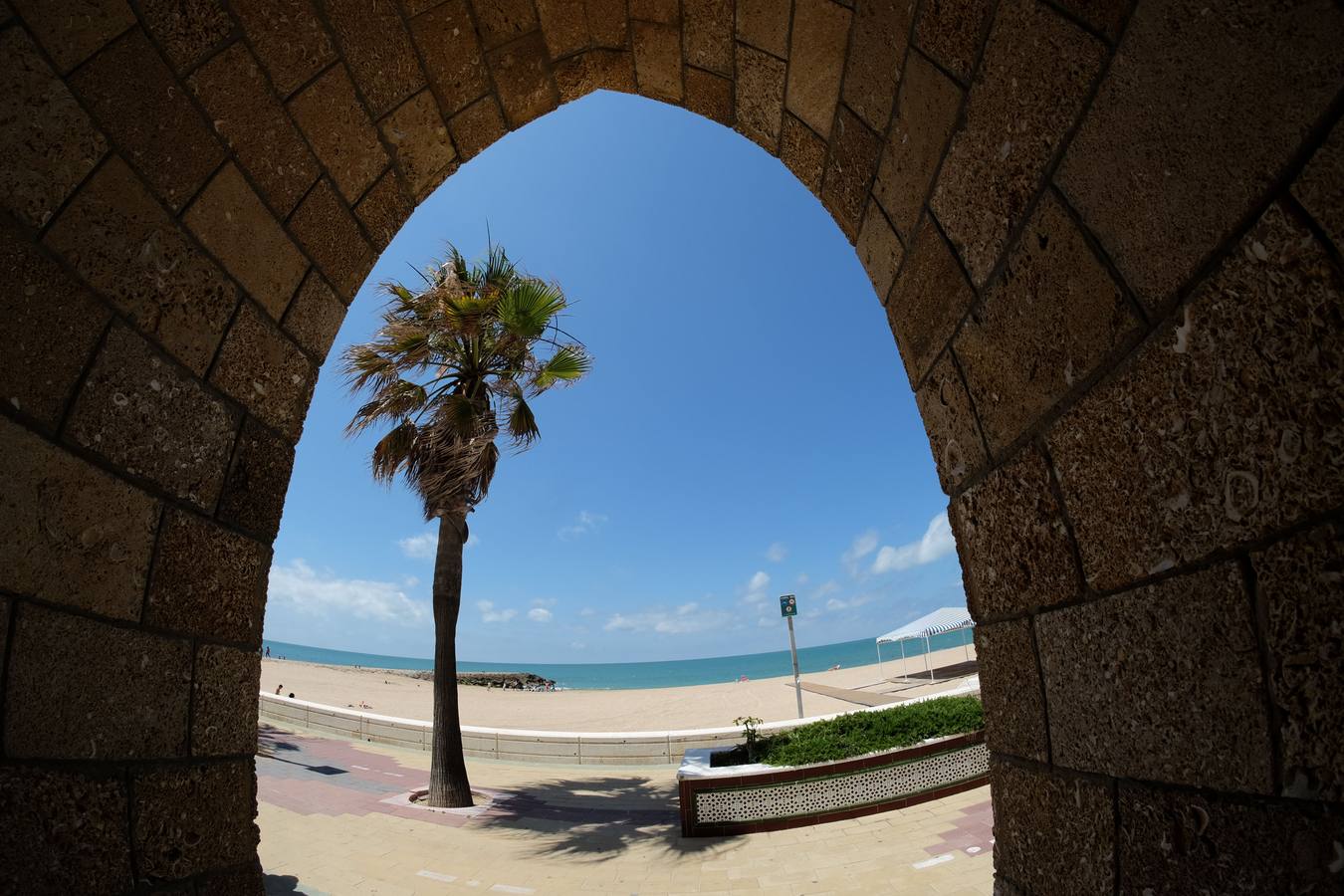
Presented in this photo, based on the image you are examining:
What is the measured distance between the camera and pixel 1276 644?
912 millimetres

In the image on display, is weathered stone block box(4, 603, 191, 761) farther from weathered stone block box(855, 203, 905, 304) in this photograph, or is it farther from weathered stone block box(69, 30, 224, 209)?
weathered stone block box(855, 203, 905, 304)

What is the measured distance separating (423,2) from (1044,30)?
1.93m

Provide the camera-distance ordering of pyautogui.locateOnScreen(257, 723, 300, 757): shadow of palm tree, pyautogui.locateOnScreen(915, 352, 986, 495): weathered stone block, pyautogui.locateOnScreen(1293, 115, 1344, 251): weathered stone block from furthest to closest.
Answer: pyautogui.locateOnScreen(257, 723, 300, 757): shadow of palm tree < pyautogui.locateOnScreen(915, 352, 986, 495): weathered stone block < pyautogui.locateOnScreen(1293, 115, 1344, 251): weathered stone block

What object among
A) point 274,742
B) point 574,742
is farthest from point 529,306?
point 274,742

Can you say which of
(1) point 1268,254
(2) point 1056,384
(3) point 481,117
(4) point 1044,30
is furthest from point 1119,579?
(3) point 481,117

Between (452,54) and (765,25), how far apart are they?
1.13 metres

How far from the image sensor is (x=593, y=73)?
2551 millimetres

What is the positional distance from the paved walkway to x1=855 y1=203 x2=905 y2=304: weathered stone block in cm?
489

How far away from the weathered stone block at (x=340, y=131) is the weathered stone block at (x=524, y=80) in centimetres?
56

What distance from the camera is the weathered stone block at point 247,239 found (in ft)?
5.71

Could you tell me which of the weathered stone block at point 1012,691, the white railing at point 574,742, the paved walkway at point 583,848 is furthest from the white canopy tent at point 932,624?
the weathered stone block at point 1012,691

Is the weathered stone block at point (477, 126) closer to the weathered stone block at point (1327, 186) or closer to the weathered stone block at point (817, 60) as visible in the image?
the weathered stone block at point (817, 60)

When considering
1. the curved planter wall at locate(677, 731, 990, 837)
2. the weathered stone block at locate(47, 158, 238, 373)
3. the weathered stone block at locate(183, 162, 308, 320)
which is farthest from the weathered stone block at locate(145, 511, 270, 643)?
the curved planter wall at locate(677, 731, 990, 837)

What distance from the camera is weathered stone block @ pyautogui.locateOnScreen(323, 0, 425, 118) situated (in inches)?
76.0
